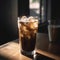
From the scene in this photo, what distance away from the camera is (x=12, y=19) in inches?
69.6

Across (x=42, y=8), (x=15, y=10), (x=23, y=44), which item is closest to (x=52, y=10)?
(x=42, y=8)

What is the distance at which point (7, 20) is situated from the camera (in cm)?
169

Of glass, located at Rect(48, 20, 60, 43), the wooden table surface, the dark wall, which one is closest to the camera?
the wooden table surface

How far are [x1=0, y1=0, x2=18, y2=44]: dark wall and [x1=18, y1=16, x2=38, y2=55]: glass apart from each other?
70 centimetres

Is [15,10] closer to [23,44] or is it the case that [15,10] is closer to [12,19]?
[12,19]

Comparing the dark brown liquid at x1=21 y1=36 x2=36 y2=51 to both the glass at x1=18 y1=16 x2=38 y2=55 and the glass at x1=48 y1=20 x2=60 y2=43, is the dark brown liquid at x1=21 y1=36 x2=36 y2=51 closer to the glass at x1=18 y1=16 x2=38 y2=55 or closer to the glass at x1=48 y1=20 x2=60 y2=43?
the glass at x1=18 y1=16 x2=38 y2=55

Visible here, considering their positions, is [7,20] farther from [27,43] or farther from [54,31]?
[27,43]

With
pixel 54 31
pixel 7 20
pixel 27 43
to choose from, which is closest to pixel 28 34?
pixel 27 43

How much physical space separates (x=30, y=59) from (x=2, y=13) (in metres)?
0.84

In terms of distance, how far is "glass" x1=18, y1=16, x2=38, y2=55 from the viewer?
93 centimetres

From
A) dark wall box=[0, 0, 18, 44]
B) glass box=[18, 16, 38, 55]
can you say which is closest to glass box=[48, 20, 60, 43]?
glass box=[18, 16, 38, 55]

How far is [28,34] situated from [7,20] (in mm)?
801

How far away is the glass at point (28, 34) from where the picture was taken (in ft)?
3.04

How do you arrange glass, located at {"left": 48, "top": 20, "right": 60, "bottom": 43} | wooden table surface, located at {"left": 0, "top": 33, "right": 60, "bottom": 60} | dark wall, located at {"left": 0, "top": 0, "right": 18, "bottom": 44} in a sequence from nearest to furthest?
wooden table surface, located at {"left": 0, "top": 33, "right": 60, "bottom": 60} → glass, located at {"left": 48, "top": 20, "right": 60, "bottom": 43} → dark wall, located at {"left": 0, "top": 0, "right": 18, "bottom": 44}
